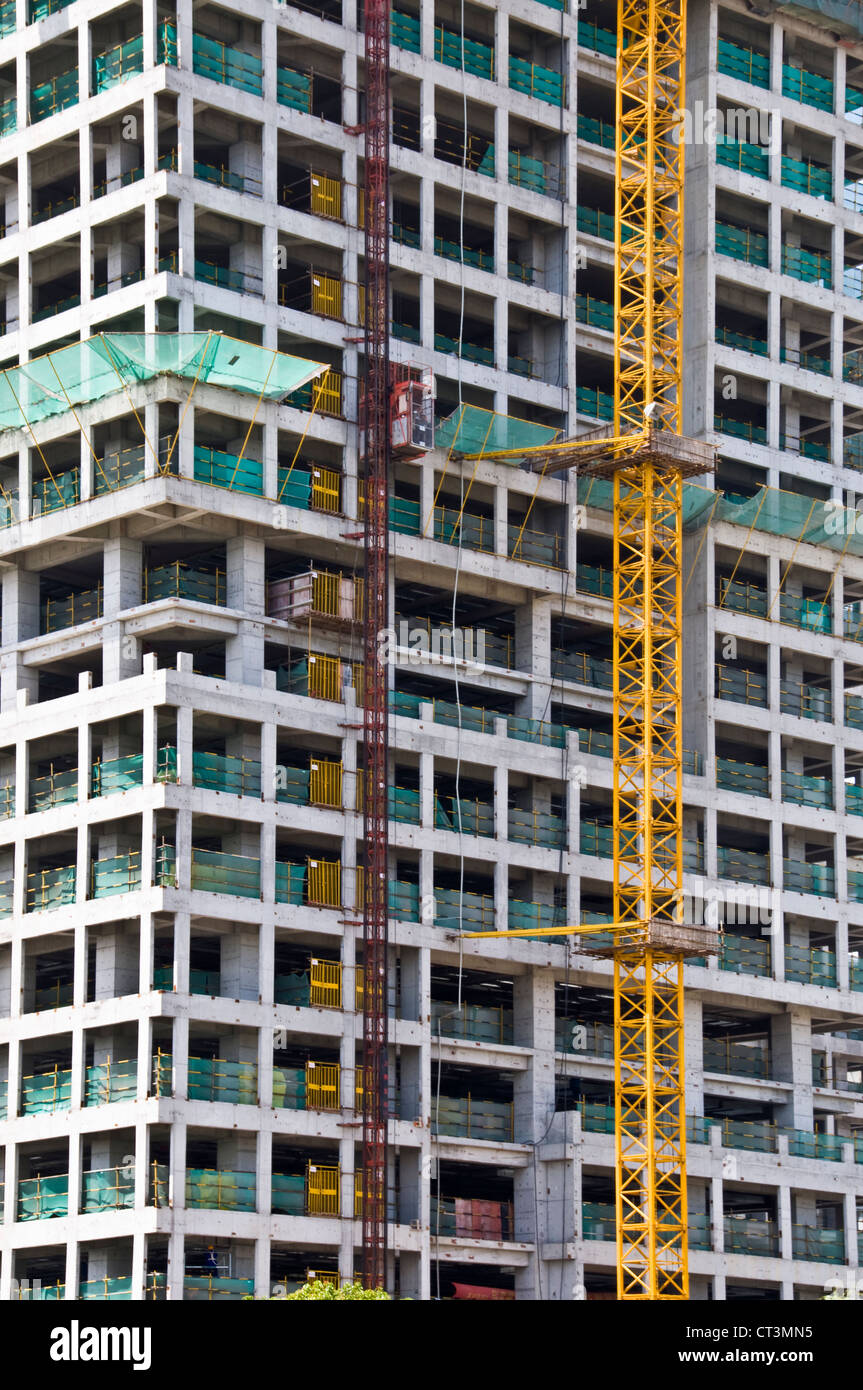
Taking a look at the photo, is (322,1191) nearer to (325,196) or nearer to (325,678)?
(325,678)

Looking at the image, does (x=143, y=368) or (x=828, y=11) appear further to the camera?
(x=828, y=11)

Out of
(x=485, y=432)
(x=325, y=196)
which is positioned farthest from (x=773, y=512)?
(x=325, y=196)

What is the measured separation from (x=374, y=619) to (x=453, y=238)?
21363 mm

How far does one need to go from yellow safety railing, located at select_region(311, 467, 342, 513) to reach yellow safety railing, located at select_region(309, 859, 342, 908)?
13.6m

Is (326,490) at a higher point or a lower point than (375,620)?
higher

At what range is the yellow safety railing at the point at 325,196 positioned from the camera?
92.2m

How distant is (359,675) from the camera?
8975 cm

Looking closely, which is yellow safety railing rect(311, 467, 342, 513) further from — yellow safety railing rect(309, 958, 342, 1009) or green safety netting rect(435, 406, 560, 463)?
yellow safety railing rect(309, 958, 342, 1009)

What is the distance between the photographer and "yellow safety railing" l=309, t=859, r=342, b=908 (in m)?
85.6

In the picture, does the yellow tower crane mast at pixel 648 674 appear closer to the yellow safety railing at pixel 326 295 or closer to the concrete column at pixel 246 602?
the yellow safety railing at pixel 326 295

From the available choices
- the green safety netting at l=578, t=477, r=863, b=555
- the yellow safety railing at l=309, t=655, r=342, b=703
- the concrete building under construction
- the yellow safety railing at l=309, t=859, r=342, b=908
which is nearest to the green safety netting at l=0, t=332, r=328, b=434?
the concrete building under construction

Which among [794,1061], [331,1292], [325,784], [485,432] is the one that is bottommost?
[331,1292]

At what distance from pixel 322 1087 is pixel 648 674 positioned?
2124 cm
